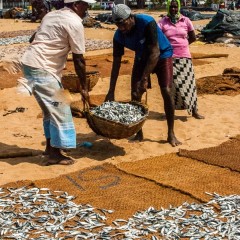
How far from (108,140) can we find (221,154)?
1737 mm

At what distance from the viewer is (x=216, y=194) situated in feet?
17.4

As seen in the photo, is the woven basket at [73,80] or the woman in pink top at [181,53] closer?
the woman in pink top at [181,53]

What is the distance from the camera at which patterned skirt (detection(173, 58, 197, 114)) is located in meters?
8.34

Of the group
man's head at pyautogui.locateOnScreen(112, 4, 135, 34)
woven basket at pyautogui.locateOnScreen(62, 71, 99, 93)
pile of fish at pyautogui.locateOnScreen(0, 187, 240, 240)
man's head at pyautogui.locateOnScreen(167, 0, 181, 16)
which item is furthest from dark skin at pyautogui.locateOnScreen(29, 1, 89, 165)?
woven basket at pyautogui.locateOnScreen(62, 71, 99, 93)

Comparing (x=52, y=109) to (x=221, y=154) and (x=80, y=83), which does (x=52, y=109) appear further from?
(x=221, y=154)

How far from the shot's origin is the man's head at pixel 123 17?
6.31 m

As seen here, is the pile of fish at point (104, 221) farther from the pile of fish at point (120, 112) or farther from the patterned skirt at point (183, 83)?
the patterned skirt at point (183, 83)

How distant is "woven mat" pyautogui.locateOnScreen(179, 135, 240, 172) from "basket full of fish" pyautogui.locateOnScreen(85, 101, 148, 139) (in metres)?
0.74

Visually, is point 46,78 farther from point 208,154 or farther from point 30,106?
point 30,106

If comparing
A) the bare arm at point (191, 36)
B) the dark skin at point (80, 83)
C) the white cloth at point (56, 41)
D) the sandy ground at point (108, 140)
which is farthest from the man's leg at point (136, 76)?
the bare arm at point (191, 36)

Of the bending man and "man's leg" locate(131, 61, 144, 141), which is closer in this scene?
the bending man

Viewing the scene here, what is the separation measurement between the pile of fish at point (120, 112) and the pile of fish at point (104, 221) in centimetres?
153

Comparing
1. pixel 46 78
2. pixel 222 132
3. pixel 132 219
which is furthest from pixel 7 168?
pixel 222 132

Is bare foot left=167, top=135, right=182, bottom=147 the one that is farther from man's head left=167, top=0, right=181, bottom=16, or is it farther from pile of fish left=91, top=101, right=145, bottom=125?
man's head left=167, top=0, right=181, bottom=16
